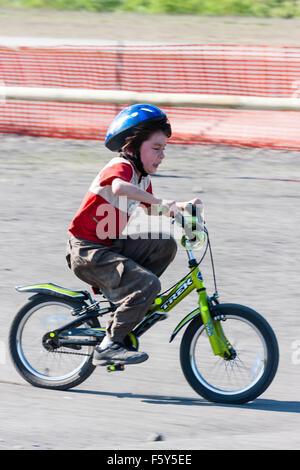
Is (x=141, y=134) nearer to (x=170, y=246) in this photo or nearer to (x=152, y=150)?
(x=152, y=150)

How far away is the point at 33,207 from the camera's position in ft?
32.1

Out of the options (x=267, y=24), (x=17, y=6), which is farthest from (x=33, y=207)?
(x=17, y=6)

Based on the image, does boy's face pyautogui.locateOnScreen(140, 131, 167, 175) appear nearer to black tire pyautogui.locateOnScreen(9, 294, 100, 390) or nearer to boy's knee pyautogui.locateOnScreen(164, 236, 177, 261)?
boy's knee pyautogui.locateOnScreen(164, 236, 177, 261)

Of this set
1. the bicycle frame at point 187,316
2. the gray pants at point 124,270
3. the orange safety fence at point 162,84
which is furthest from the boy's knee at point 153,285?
the orange safety fence at point 162,84

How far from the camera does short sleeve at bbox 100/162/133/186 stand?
5.30 metres

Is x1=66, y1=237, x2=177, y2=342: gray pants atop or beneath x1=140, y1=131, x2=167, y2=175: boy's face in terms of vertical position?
A: beneath

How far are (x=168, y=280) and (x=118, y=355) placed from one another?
2284 mm

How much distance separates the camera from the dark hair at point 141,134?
5.41 metres

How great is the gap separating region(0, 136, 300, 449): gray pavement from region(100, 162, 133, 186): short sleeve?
4.28 ft

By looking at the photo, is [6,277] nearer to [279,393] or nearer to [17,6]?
[279,393]

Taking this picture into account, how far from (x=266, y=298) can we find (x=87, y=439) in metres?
2.78

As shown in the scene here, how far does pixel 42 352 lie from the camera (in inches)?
229

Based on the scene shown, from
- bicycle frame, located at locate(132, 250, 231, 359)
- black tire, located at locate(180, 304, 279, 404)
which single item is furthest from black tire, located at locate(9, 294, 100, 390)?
black tire, located at locate(180, 304, 279, 404)

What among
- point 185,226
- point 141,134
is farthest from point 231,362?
point 141,134
